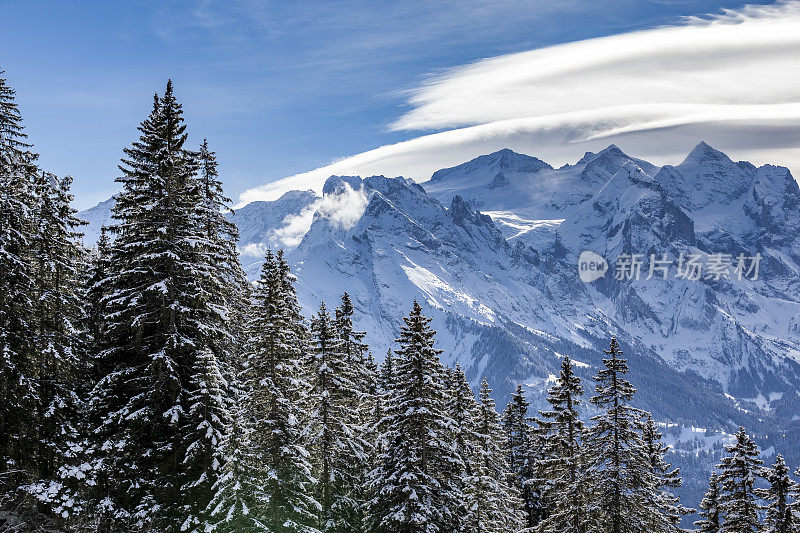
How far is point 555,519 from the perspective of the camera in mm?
35312

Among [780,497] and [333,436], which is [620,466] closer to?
[780,497]

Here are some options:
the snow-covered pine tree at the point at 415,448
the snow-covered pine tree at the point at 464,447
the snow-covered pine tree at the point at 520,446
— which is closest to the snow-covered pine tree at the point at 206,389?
the snow-covered pine tree at the point at 415,448

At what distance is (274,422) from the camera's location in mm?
24469

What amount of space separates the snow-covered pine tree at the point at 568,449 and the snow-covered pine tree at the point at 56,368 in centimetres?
2144

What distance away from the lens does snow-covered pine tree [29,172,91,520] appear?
2098 centimetres

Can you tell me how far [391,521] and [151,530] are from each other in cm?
892

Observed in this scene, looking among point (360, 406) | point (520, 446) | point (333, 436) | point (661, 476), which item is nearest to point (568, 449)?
point (661, 476)

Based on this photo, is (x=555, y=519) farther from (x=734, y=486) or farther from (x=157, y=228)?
(x=157, y=228)

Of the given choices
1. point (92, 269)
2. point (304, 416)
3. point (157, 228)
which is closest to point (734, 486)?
point (304, 416)

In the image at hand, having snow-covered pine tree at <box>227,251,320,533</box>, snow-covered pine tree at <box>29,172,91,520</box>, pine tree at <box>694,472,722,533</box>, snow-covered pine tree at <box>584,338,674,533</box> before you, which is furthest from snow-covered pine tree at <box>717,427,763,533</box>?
snow-covered pine tree at <box>29,172,91,520</box>

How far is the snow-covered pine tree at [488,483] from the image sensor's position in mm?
29344

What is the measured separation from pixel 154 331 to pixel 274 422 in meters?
5.70

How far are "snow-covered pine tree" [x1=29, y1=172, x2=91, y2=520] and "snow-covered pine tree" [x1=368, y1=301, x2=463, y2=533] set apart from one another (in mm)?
10985

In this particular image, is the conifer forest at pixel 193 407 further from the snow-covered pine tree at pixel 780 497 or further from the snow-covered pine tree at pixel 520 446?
the snow-covered pine tree at pixel 520 446
